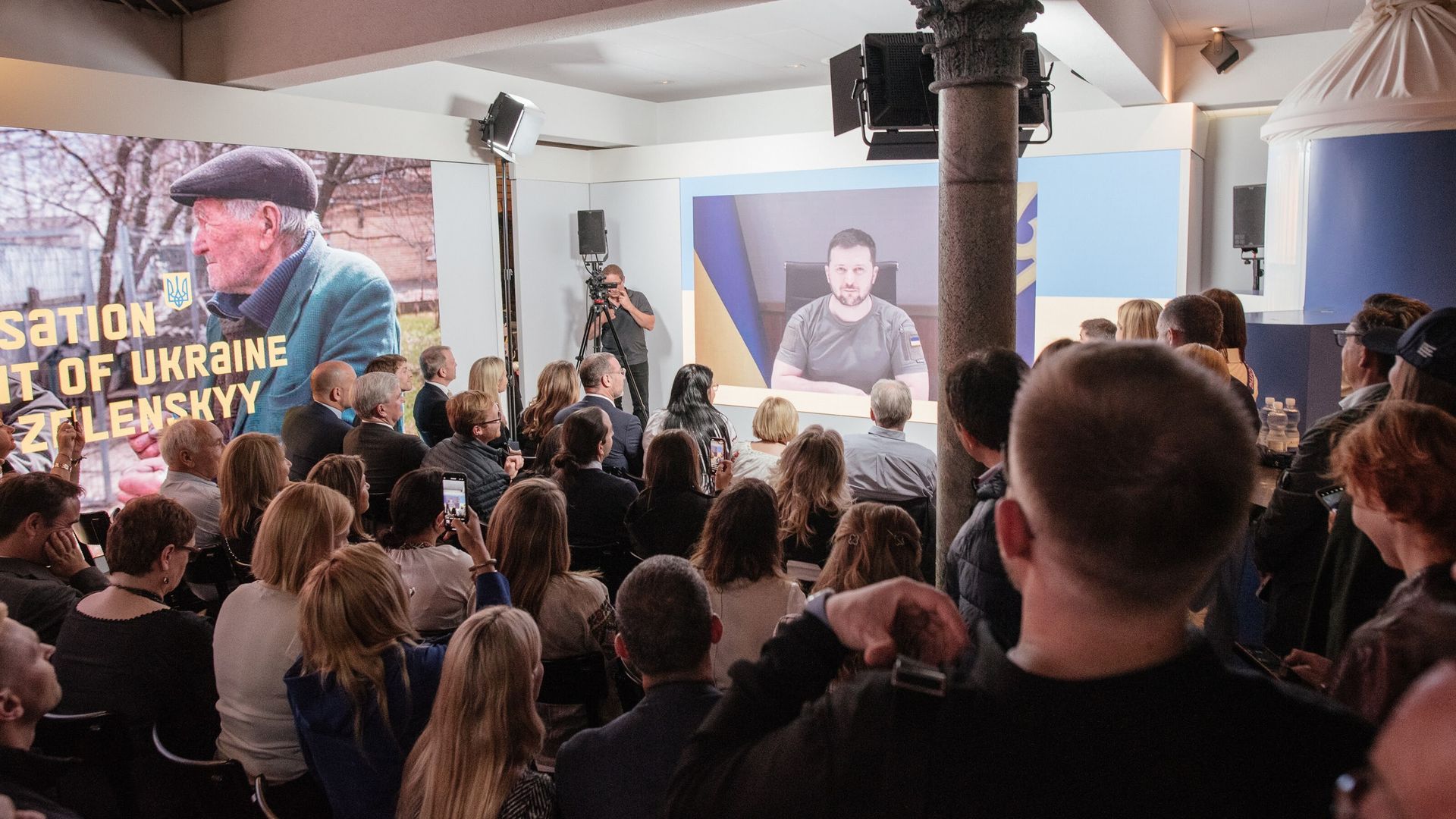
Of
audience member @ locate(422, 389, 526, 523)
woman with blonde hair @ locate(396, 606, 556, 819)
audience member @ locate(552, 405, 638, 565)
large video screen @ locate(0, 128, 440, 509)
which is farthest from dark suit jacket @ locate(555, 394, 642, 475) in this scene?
woman with blonde hair @ locate(396, 606, 556, 819)

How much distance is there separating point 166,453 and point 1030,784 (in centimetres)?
404

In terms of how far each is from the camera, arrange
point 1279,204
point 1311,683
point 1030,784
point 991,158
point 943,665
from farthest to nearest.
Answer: point 1279,204, point 991,158, point 1311,683, point 943,665, point 1030,784

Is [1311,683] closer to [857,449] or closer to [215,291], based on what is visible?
[857,449]

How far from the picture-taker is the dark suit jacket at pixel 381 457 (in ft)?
14.8

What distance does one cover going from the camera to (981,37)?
356cm

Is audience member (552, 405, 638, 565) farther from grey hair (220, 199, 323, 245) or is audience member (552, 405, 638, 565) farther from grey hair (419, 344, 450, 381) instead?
grey hair (220, 199, 323, 245)

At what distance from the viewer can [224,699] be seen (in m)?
2.47

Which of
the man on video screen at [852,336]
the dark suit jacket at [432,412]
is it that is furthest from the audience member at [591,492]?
the man on video screen at [852,336]

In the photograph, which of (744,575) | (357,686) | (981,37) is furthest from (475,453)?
(981,37)

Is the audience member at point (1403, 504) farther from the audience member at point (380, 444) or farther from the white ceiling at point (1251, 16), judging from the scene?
the white ceiling at point (1251, 16)

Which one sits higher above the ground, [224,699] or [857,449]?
[857,449]

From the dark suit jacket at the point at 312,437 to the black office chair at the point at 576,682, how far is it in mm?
2698

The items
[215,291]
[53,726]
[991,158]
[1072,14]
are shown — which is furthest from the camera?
[215,291]

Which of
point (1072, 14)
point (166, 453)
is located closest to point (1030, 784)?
point (166, 453)
